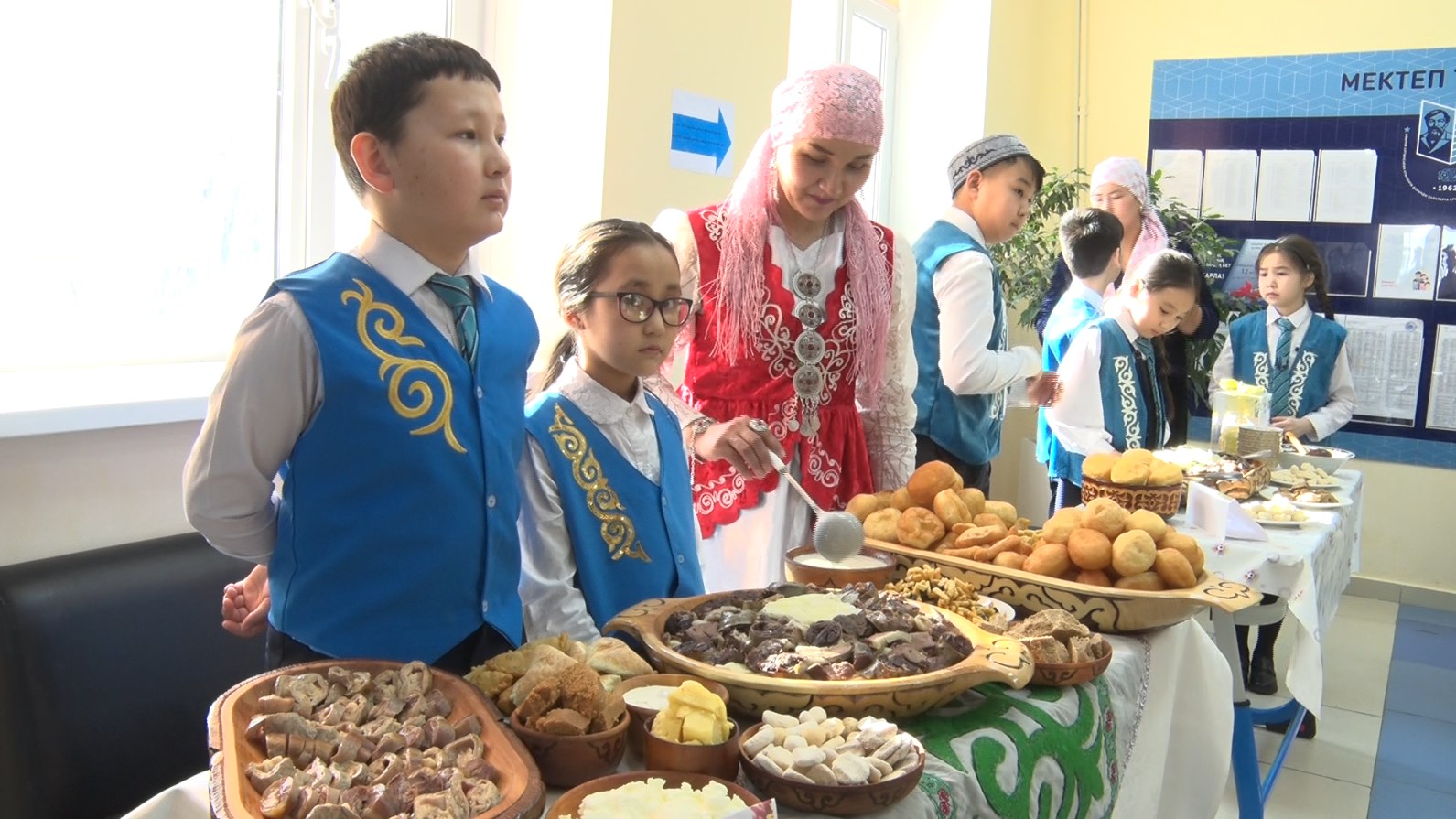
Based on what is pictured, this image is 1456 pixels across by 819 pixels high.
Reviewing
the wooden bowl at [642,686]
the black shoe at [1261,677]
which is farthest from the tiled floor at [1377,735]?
the wooden bowl at [642,686]

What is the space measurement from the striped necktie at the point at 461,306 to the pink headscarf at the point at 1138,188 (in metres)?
3.19

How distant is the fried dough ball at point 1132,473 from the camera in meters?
2.18

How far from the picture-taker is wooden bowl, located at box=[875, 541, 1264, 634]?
1489 millimetres

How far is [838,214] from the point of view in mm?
2084

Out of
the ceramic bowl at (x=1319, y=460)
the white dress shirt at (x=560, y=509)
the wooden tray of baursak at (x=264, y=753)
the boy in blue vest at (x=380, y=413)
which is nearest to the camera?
the wooden tray of baursak at (x=264, y=753)

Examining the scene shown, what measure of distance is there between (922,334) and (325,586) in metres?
1.75

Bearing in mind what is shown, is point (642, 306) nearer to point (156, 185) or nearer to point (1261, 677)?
point (156, 185)

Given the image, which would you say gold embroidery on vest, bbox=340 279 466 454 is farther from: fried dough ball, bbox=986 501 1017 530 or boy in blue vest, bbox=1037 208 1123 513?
boy in blue vest, bbox=1037 208 1123 513

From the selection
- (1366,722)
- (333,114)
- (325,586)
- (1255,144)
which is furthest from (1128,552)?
(1255,144)

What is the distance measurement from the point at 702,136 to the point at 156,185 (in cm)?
141

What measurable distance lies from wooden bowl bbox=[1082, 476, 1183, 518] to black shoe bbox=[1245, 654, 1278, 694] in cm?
175

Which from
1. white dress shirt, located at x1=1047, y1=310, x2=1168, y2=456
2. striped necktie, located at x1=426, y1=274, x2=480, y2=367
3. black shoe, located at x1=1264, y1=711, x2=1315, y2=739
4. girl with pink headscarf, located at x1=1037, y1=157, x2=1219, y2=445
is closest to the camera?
striped necktie, located at x1=426, y1=274, x2=480, y2=367

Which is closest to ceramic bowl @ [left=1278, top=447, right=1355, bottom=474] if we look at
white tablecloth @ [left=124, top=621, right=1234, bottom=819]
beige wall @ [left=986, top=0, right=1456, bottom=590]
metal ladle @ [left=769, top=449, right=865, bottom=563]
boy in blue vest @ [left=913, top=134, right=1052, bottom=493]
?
boy in blue vest @ [left=913, top=134, right=1052, bottom=493]

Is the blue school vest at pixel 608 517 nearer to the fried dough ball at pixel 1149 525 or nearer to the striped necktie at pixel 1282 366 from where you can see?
the fried dough ball at pixel 1149 525
